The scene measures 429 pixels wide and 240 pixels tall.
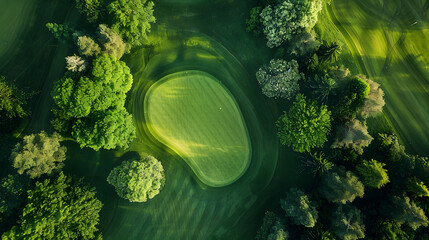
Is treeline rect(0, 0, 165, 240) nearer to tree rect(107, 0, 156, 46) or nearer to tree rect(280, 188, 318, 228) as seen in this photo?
tree rect(107, 0, 156, 46)

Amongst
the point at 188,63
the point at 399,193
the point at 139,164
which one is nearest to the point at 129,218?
the point at 139,164

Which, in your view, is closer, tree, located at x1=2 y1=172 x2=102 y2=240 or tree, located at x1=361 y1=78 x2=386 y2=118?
tree, located at x1=2 y1=172 x2=102 y2=240

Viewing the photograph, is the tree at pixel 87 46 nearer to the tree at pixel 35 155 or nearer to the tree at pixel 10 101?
the tree at pixel 10 101

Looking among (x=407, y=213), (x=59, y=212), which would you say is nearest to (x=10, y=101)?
(x=59, y=212)

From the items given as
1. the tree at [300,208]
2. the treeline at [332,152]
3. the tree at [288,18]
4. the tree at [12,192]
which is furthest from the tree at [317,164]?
the tree at [12,192]

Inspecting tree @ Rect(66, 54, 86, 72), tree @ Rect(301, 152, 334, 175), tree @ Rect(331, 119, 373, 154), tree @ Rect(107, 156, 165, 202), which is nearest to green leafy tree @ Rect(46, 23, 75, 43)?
tree @ Rect(66, 54, 86, 72)

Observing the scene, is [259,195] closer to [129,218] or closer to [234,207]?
[234,207]

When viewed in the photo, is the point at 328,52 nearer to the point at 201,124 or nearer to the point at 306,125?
the point at 306,125
